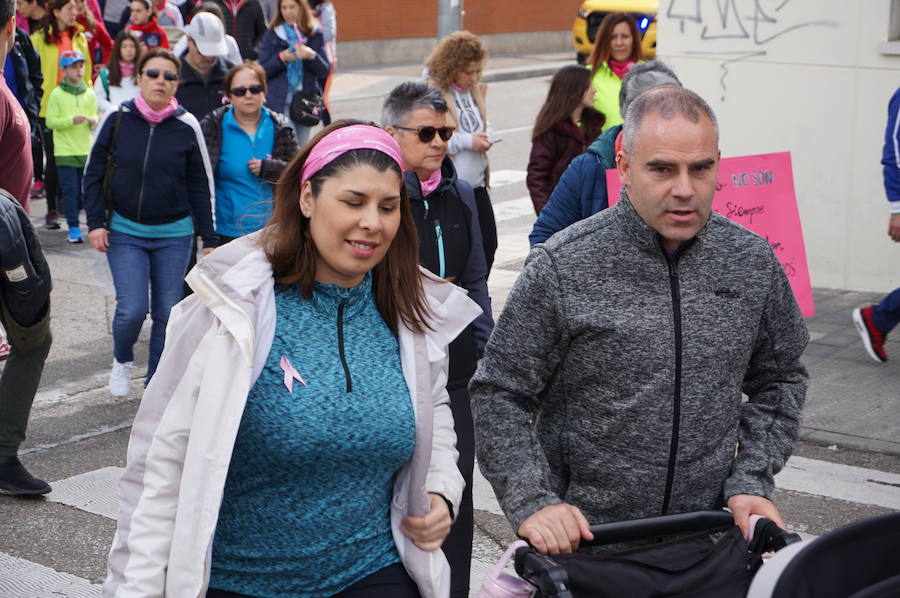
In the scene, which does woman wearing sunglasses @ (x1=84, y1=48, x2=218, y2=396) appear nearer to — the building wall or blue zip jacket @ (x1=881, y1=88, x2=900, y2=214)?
blue zip jacket @ (x1=881, y1=88, x2=900, y2=214)

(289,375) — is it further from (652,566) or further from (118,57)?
(118,57)

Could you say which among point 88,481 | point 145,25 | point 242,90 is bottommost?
point 88,481

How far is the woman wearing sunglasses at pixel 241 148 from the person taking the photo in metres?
8.52

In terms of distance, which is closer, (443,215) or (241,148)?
(443,215)

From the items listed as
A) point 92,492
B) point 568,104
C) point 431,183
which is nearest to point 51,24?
point 568,104

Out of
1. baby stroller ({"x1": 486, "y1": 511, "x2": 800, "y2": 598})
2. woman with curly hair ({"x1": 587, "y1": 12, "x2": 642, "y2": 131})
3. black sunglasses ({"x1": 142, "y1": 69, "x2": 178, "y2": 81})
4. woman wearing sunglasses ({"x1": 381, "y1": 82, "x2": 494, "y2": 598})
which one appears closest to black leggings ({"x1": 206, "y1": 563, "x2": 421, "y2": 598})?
baby stroller ({"x1": 486, "y1": 511, "x2": 800, "y2": 598})

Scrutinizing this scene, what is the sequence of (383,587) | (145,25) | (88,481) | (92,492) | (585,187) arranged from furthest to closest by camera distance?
(145,25)
(88,481)
(92,492)
(585,187)
(383,587)

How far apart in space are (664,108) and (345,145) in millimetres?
750

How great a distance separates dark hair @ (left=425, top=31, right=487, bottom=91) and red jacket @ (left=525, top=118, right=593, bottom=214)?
0.77 m

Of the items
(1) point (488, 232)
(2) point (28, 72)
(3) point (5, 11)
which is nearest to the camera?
(3) point (5, 11)

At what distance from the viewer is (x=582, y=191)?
5.95 m

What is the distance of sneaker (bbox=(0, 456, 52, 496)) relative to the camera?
625 centimetres

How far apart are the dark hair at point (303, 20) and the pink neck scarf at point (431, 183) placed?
925 centimetres

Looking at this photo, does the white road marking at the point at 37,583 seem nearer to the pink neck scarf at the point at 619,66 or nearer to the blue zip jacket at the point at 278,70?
the pink neck scarf at the point at 619,66
